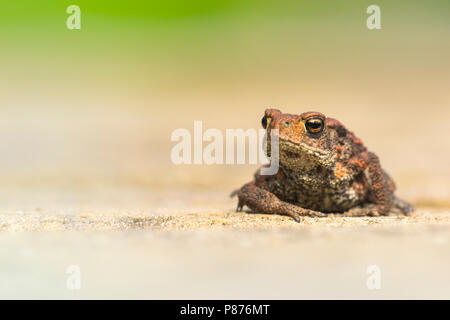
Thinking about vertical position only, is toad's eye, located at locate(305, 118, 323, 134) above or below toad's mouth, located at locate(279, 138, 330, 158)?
above

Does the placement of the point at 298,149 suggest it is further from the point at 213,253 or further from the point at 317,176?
the point at 213,253

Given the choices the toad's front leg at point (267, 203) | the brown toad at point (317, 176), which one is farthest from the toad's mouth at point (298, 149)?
the toad's front leg at point (267, 203)

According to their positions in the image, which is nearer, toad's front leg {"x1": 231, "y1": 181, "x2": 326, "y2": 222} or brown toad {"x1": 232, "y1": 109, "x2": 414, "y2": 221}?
brown toad {"x1": 232, "y1": 109, "x2": 414, "y2": 221}

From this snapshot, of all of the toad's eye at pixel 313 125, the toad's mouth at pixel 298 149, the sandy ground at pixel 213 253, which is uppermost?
the toad's eye at pixel 313 125

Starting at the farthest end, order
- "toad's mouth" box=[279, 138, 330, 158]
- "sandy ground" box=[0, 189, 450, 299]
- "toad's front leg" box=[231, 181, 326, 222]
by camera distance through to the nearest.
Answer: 1. "toad's front leg" box=[231, 181, 326, 222]
2. "toad's mouth" box=[279, 138, 330, 158]
3. "sandy ground" box=[0, 189, 450, 299]

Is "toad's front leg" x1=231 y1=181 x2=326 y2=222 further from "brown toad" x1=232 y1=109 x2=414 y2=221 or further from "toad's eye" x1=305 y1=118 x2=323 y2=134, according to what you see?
"toad's eye" x1=305 y1=118 x2=323 y2=134

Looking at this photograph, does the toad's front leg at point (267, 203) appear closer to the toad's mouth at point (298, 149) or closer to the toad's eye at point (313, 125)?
the toad's mouth at point (298, 149)

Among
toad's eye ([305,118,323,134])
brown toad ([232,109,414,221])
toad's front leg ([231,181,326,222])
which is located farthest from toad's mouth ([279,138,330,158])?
toad's front leg ([231,181,326,222])

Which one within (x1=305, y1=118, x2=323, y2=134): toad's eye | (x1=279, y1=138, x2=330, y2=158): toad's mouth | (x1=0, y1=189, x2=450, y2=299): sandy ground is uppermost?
(x1=305, y1=118, x2=323, y2=134): toad's eye

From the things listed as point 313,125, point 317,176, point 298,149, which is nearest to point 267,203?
point 317,176
